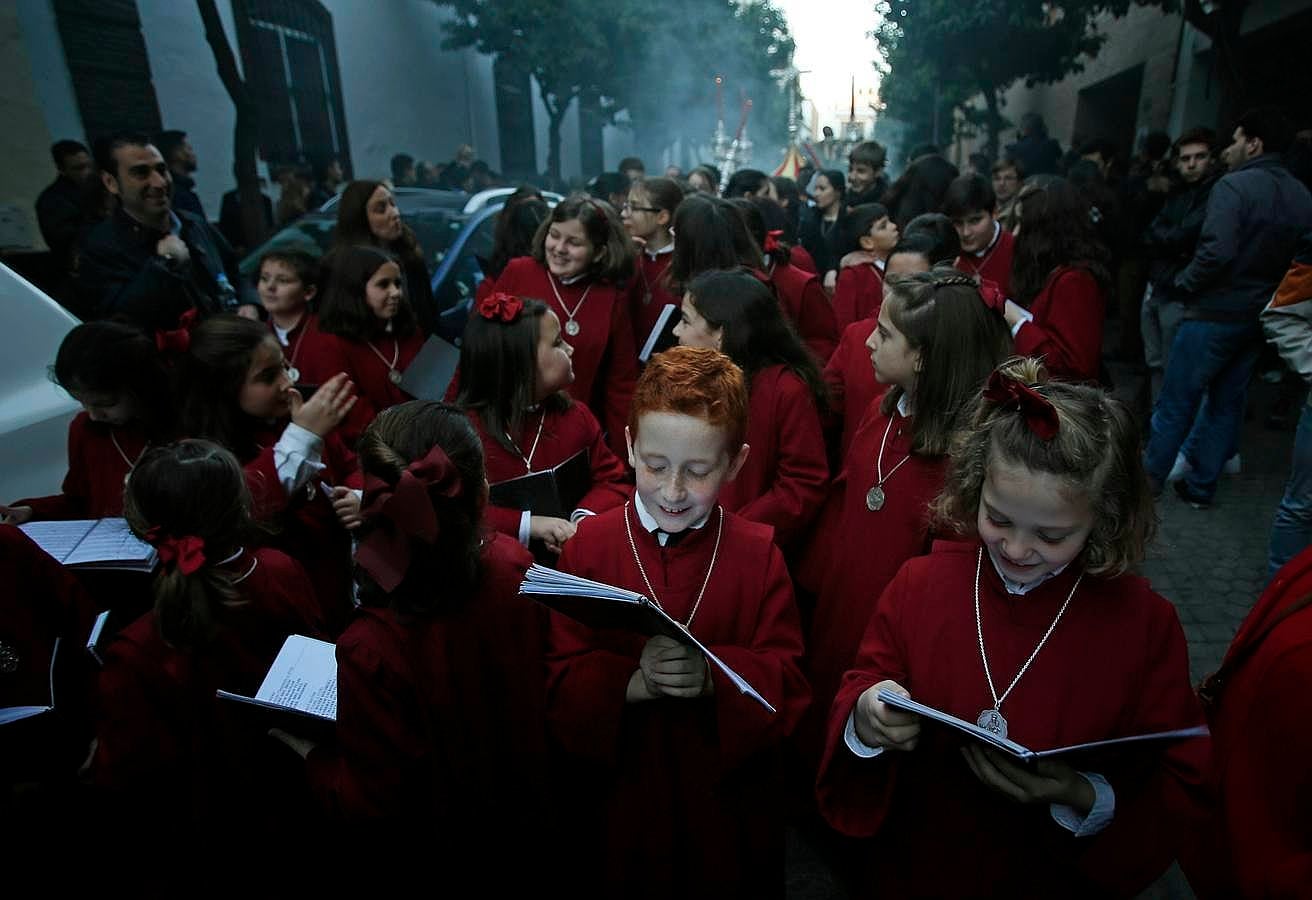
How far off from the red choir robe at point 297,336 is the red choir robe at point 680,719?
231 centimetres

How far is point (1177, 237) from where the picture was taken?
5.43 meters

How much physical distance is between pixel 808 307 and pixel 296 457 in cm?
272

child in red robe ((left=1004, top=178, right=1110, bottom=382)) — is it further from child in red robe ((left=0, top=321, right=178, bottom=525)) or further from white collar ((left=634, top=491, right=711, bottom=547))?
child in red robe ((left=0, top=321, right=178, bottom=525))

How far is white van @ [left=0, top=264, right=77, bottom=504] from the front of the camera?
2820 millimetres

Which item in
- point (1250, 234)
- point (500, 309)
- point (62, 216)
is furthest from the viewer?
point (62, 216)

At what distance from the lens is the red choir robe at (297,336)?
11.9 ft

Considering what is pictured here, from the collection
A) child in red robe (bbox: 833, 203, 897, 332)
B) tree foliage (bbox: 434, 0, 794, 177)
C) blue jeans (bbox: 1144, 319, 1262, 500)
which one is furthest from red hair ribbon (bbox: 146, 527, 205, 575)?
tree foliage (bbox: 434, 0, 794, 177)

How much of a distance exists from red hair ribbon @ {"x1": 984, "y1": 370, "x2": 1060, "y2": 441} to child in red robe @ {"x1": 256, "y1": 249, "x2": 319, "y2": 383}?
3125mm

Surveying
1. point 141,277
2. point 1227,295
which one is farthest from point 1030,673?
point 1227,295

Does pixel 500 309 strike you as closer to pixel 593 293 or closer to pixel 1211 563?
pixel 593 293

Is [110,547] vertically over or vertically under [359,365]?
under

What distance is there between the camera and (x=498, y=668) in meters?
1.86

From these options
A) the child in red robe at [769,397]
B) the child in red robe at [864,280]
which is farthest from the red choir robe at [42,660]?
the child in red robe at [864,280]

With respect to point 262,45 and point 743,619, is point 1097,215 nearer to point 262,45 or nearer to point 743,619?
point 743,619
